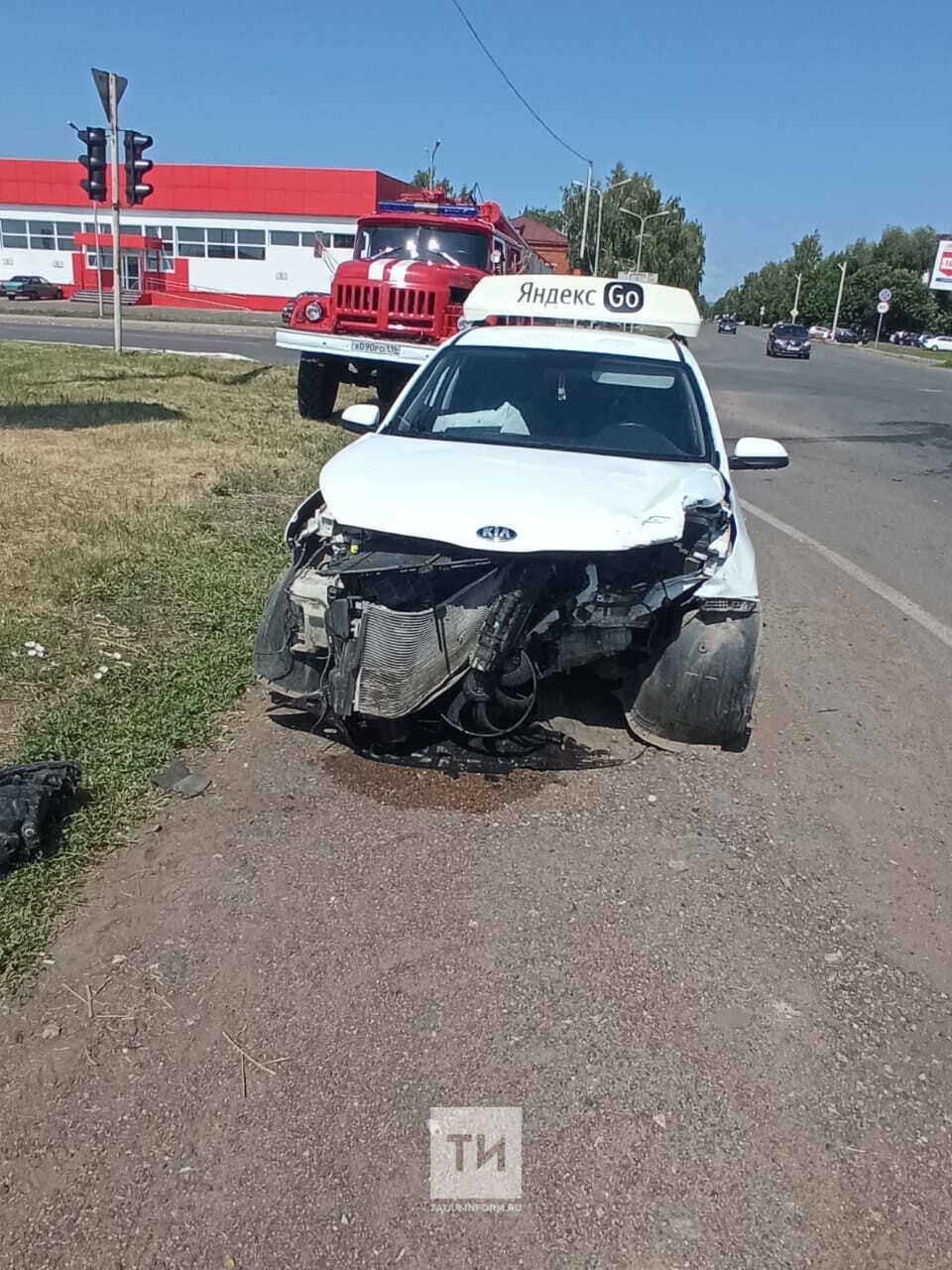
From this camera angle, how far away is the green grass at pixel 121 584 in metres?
3.86

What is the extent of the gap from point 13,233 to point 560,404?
56.2 m

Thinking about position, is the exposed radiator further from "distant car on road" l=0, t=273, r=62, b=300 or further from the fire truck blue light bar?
"distant car on road" l=0, t=273, r=62, b=300

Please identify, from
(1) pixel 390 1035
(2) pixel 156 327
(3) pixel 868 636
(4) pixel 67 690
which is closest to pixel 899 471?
(3) pixel 868 636

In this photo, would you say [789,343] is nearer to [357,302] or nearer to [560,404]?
[357,302]

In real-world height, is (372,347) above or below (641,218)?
below

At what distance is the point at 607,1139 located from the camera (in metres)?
2.39

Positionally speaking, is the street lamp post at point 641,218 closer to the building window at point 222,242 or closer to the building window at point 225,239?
the building window at point 222,242

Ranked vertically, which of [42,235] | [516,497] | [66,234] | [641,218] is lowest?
[516,497]

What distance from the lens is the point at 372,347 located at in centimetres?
1197

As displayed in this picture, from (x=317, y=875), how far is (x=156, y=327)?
1231 inches

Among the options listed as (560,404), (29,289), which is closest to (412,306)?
(560,404)

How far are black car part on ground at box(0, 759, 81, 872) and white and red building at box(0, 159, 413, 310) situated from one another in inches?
1887

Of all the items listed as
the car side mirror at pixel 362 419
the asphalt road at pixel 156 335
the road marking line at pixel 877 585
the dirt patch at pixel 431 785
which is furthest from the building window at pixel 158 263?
the dirt patch at pixel 431 785

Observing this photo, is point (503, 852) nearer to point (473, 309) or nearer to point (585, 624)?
point (585, 624)
